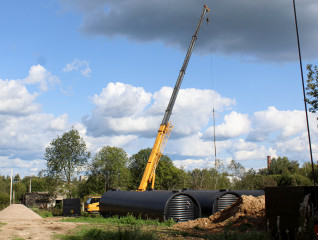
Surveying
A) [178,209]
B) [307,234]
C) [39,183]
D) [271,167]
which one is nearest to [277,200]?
[307,234]

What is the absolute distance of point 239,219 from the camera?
725 inches

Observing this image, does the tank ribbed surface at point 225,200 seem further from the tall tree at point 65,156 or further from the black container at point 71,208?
the tall tree at point 65,156

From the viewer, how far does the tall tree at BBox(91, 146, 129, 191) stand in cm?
6319

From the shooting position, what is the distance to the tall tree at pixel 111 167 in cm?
6319

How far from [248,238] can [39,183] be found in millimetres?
117212

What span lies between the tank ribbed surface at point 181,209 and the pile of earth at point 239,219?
1.80 m

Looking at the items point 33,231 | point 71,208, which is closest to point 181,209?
point 33,231

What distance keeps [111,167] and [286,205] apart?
173 ft

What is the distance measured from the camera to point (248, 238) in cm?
1191

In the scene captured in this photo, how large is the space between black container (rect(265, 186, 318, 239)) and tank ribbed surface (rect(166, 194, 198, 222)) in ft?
31.5

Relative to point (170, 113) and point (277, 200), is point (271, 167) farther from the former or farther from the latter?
point (277, 200)

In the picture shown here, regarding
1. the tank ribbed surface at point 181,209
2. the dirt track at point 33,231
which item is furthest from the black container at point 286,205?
the tank ribbed surface at point 181,209

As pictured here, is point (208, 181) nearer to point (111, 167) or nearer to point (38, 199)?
point (111, 167)

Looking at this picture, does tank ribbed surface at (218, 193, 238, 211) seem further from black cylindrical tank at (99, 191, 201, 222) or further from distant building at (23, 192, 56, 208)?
distant building at (23, 192, 56, 208)
